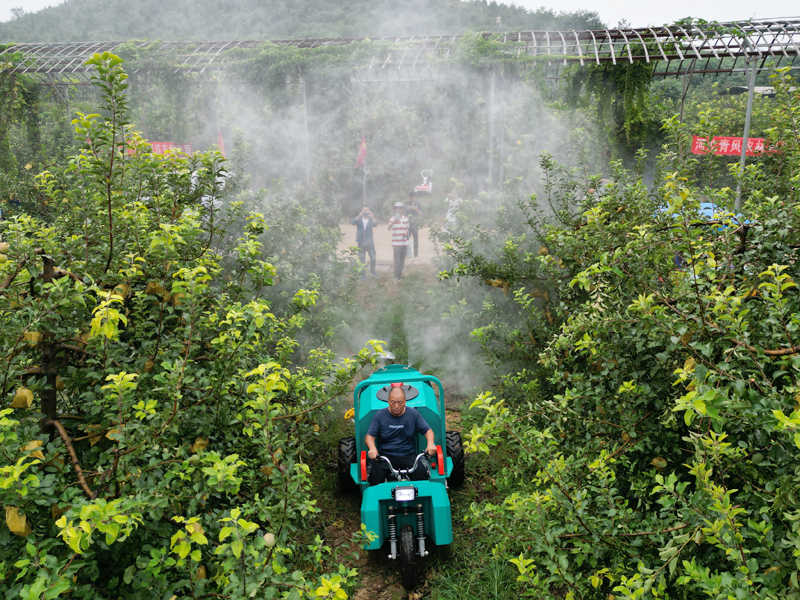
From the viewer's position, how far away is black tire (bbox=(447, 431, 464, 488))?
4.88 m

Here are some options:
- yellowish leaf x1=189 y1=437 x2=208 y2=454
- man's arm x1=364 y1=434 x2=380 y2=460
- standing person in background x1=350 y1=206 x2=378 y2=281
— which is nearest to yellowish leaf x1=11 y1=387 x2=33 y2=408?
yellowish leaf x1=189 y1=437 x2=208 y2=454

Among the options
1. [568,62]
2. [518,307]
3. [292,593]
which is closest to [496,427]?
[292,593]

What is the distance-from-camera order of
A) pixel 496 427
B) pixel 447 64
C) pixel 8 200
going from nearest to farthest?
pixel 496 427, pixel 8 200, pixel 447 64

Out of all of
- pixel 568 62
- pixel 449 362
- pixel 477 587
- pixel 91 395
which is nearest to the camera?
pixel 91 395

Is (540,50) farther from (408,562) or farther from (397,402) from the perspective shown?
(408,562)

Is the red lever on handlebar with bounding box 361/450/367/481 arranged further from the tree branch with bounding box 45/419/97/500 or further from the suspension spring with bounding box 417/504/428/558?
the tree branch with bounding box 45/419/97/500

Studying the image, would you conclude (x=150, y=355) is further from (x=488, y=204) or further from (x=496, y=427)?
(x=488, y=204)

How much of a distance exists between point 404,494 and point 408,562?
490 millimetres

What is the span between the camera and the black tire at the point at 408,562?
3791mm

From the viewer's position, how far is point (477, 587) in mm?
3787

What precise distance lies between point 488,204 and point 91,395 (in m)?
6.34

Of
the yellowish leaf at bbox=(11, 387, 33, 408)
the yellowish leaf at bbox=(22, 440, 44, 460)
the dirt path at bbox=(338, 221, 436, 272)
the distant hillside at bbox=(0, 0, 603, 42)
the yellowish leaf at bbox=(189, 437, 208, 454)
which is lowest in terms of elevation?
the dirt path at bbox=(338, 221, 436, 272)

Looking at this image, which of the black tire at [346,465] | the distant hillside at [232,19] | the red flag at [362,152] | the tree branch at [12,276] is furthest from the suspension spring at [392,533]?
the distant hillside at [232,19]

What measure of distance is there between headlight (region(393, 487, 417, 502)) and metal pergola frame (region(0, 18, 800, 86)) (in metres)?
7.12
